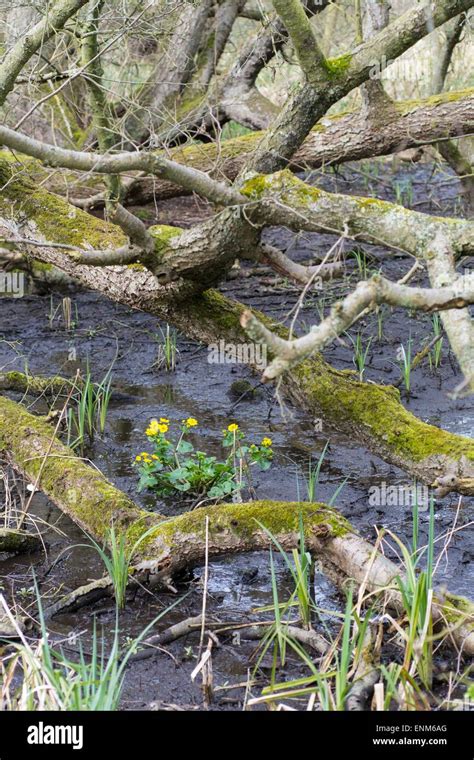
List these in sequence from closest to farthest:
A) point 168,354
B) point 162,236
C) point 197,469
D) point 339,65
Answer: point 339,65
point 162,236
point 197,469
point 168,354

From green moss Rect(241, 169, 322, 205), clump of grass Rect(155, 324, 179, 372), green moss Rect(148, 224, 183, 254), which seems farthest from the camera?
clump of grass Rect(155, 324, 179, 372)

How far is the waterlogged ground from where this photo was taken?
3531 millimetres

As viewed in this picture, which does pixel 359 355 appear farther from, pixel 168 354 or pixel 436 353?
pixel 168 354

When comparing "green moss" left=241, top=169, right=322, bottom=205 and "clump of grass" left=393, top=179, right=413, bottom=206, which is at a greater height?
"clump of grass" left=393, top=179, right=413, bottom=206

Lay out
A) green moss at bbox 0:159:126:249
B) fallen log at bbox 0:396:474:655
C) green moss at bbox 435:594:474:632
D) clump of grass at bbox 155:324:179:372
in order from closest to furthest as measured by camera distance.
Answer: green moss at bbox 435:594:474:632 → fallen log at bbox 0:396:474:655 → green moss at bbox 0:159:126:249 → clump of grass at bbox 155:324:179:372

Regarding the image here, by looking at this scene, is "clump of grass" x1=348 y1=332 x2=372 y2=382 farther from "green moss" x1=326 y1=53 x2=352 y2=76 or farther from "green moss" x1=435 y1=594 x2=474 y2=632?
"green moss" x1=435 y1=594 x2=474 y2=632

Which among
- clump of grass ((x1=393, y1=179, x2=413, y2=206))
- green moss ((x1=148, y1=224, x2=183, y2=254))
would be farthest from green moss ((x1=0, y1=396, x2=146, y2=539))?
clump of grass ((x1=393, y1=179, x2=413, y2=206))

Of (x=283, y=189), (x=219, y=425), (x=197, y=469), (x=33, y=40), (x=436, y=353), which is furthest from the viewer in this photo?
(x=436, y=353)

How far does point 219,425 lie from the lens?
571 cm

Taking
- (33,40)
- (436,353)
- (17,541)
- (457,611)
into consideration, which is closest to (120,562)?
(17,541)

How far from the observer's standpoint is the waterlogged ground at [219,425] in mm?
3531

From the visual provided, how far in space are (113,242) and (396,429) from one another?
5.83ft

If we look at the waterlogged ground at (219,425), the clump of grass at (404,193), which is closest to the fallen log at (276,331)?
the waterlogged ground at (219,425)

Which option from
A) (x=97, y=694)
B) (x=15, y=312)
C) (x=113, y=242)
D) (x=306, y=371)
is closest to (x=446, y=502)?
(x=306, y=371)
